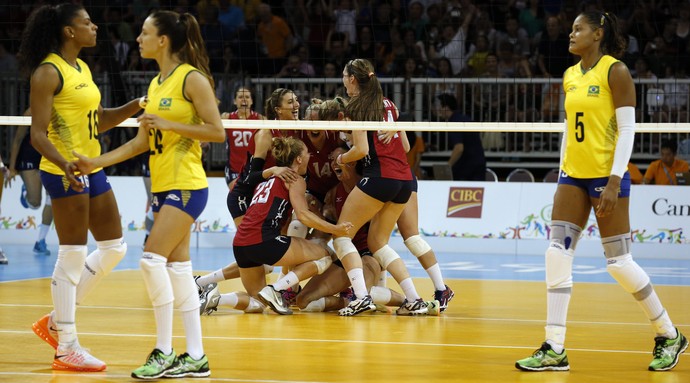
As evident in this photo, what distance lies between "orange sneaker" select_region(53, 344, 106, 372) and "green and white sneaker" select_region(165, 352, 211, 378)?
0.51 metres

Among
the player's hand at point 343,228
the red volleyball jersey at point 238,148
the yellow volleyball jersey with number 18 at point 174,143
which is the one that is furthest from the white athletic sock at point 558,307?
the red volleyball jersey at point 238,148

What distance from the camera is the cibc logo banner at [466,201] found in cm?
1432

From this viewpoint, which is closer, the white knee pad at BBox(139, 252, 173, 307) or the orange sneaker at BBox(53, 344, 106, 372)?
the white knee pad at BBox(139, 252, 173, 307)

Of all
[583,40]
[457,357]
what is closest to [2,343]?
[457,357]

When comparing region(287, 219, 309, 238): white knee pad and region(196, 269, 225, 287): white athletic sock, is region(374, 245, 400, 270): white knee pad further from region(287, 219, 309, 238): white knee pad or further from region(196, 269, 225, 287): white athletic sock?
region(196, 269, 225, 287): white athletic sock

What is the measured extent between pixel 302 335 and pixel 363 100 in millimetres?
2181

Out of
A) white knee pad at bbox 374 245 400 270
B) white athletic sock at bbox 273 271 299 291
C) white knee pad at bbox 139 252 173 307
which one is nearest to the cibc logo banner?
white knee pad at bbox 374 245 400 270

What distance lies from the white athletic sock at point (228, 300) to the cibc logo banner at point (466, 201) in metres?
6.74

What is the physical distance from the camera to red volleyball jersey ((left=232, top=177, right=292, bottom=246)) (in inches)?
320

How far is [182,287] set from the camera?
5.48 m

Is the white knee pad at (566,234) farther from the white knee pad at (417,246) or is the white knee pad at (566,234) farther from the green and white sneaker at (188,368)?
the white knee pad at (417,246)

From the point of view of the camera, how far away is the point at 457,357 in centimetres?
628

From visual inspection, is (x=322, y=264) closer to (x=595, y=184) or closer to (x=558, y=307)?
(x=558, y=307)

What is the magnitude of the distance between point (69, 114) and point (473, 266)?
7578 millimetres
